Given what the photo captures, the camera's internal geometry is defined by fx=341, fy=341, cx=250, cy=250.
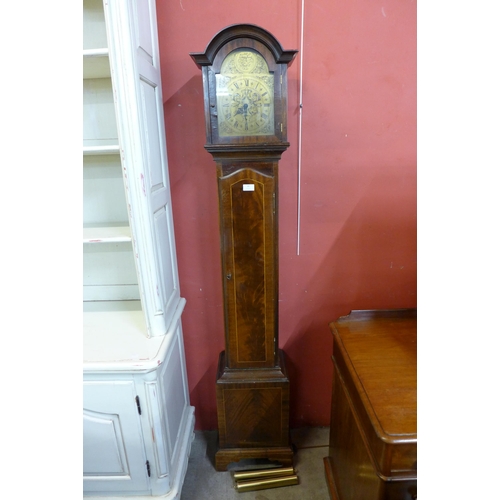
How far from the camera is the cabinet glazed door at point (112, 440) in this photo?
48.5 inches

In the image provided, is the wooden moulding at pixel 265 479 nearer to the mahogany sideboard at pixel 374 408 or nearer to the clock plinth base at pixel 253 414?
the clock plinth base at pixel 253 414

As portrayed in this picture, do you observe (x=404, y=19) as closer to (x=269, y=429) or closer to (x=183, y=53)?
(x=183, y=53)

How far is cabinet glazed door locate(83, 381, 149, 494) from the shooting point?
48.5 inches

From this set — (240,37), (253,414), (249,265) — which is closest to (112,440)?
(253,414)

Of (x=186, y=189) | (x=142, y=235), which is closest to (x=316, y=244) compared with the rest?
(x=186, y=189)

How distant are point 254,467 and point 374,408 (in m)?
0.99

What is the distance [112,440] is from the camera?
1.28m

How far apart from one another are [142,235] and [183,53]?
30.6 inches

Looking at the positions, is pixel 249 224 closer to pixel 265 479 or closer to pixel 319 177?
pixel 319 177

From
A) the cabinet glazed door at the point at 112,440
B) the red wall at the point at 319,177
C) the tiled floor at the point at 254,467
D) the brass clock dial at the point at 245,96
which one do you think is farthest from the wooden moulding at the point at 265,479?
the brass clock dial at the point at 245,96

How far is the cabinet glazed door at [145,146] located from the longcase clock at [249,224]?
219mm

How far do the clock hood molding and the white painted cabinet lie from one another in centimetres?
22

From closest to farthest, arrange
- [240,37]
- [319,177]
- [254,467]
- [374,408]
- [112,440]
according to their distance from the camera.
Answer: [374,408] < [240,37] < [112,440] < [319,177] < [254,467]

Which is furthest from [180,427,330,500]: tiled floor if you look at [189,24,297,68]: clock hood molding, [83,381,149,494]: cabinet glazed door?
[189,24,297,68]: clock hood molding
